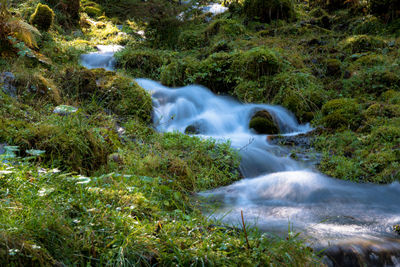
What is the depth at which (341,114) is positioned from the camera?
6.65 metres

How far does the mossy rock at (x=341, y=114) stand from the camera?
21.2 ft

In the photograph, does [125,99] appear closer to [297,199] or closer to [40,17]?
[297,199]

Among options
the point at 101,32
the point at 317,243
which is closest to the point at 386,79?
the point at 317,243

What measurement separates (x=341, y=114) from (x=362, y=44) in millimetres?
4011

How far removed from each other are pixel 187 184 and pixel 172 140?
1.33m

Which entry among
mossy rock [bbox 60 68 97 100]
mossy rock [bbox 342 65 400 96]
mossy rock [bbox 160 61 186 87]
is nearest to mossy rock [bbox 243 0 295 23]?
mossy rock [bbox 160 61 186 87]

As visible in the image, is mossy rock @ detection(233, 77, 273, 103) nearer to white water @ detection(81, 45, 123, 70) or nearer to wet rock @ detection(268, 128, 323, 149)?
wet rock @ detection(268, 128, 323, 149)

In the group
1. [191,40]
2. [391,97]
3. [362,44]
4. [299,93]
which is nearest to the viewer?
[391,97]

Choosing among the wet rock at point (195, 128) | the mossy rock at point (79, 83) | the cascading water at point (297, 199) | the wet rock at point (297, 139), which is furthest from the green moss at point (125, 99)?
the wet rock at point (297, 139)

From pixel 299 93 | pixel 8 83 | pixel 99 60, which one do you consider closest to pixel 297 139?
pixel 299 93

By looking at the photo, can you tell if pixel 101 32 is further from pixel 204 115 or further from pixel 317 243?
pixel 317 243

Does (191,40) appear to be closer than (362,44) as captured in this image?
No

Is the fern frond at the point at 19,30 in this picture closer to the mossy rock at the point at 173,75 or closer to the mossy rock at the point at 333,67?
A: the mossy rock at the point at 173,75

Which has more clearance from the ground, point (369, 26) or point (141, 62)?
point (369, 26)
